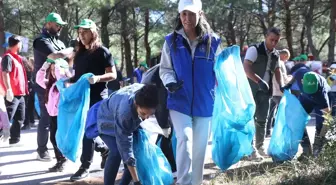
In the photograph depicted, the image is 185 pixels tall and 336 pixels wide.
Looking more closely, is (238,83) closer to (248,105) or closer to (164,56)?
(248,105)

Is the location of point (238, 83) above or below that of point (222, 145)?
above

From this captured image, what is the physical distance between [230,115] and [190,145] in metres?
0.48

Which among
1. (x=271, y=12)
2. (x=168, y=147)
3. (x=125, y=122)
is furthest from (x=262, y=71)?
(x=271, y=12)

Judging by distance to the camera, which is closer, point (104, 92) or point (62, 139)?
point (62, 139)

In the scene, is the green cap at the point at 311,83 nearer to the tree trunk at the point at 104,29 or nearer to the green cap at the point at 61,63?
the green cap at the point at 61,63

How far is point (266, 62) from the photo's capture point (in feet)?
19.7

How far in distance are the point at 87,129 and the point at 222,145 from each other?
1.24 meters

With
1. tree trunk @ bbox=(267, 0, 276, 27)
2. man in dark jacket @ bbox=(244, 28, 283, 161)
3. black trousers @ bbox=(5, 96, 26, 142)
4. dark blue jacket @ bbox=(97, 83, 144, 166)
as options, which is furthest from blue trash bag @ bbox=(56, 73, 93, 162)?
tree trunk @ bbox=(267, 0, 276, 27)

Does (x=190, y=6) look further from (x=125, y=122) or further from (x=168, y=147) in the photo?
(x=168, y=147)

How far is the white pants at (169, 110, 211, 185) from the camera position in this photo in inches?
156

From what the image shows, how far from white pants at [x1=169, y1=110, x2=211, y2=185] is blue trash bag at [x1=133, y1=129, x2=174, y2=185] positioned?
0.13 m

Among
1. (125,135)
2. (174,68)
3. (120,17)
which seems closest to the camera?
(125,135)

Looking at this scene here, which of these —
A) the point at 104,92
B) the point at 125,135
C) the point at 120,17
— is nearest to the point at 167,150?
the point at 104,92

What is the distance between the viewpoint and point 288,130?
17.9 ft
